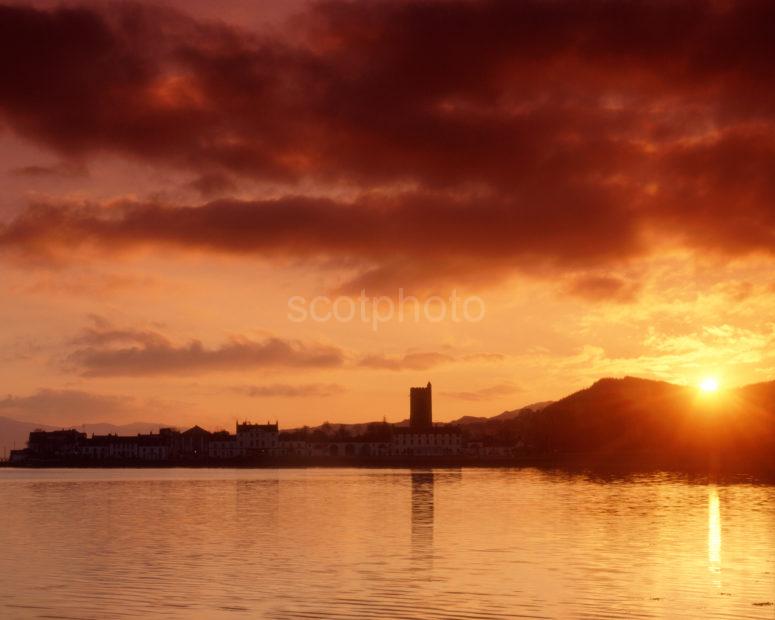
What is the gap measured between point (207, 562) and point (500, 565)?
587 inches

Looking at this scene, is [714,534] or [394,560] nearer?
[394,560]

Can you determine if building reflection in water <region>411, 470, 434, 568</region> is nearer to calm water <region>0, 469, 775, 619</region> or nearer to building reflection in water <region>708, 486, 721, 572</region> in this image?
calm water <region>0, 469, 775, 619</region>

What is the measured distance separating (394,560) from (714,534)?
23352 mm

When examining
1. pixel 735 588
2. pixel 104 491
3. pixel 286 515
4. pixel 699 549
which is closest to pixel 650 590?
pixel 735 588

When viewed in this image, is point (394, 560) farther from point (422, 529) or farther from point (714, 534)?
point (714, 534)

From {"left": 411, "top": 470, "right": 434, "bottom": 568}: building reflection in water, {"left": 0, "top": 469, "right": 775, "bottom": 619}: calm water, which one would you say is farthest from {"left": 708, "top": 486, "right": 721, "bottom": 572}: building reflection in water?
Result: {"left": 411, "top": 470, "right": 434, "bottom": 568}: building reflection in water

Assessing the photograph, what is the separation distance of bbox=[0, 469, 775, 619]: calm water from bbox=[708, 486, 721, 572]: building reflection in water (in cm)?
17

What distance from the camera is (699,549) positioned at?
57.9 meters

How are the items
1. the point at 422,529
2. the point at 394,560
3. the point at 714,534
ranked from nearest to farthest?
the point at 394,560 < the point at 714,534 < the point at 422,529

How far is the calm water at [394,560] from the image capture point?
39.9 meters

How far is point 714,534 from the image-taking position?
66188 mm

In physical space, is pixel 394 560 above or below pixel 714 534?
below

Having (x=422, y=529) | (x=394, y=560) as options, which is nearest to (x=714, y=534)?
(x=422, y=529)

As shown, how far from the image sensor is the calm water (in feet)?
131
